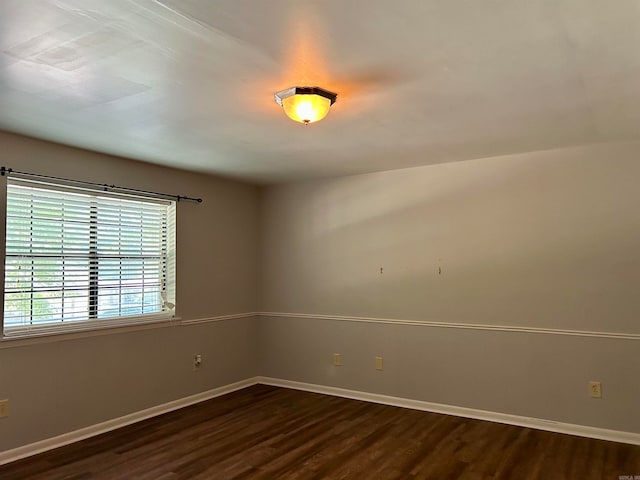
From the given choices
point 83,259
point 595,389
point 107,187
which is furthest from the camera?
point 107,187

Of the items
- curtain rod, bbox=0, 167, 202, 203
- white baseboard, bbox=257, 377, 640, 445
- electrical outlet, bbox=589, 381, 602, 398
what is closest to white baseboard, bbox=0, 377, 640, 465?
white baseboard, bbox=257, 377, 640, 445

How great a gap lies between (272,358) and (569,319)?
3.10 meters

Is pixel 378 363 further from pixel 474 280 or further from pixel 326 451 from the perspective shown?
pixel 326 451

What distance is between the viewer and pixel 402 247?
15.2 feet

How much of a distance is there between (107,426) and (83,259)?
138cm

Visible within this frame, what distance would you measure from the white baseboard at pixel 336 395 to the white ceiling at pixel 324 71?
2236 millimetres

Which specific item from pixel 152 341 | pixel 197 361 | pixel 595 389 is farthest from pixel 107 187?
pixel 595 389

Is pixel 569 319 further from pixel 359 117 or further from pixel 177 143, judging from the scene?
pixel 177 143

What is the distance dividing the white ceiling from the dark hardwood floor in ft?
7.48

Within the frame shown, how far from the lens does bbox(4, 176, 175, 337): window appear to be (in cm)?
341

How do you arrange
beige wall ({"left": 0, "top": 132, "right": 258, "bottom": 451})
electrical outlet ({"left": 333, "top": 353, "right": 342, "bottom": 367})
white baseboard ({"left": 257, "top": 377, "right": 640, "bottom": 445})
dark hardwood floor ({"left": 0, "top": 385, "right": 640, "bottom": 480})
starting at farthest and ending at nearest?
electrical outlet ({"left": 333, "top": 353, "right": 342, "bottom": 367})
white baseboard ({"left": 257, "top": 377, "right": 640, "bottom": 445})
beige wall ({"left": 0, "top": 132, "right": 258, "bottom": 451})
dark hardwood floor ({"left": 0, "top": 385, "right": 640, "bottom": 480})

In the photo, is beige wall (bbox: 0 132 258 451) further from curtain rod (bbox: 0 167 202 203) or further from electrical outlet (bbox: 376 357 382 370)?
electrical outlet (bbox: 376 357 382 370)

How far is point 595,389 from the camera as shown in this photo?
146 inches

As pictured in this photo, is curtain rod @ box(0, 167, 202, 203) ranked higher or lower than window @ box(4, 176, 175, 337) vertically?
higher
